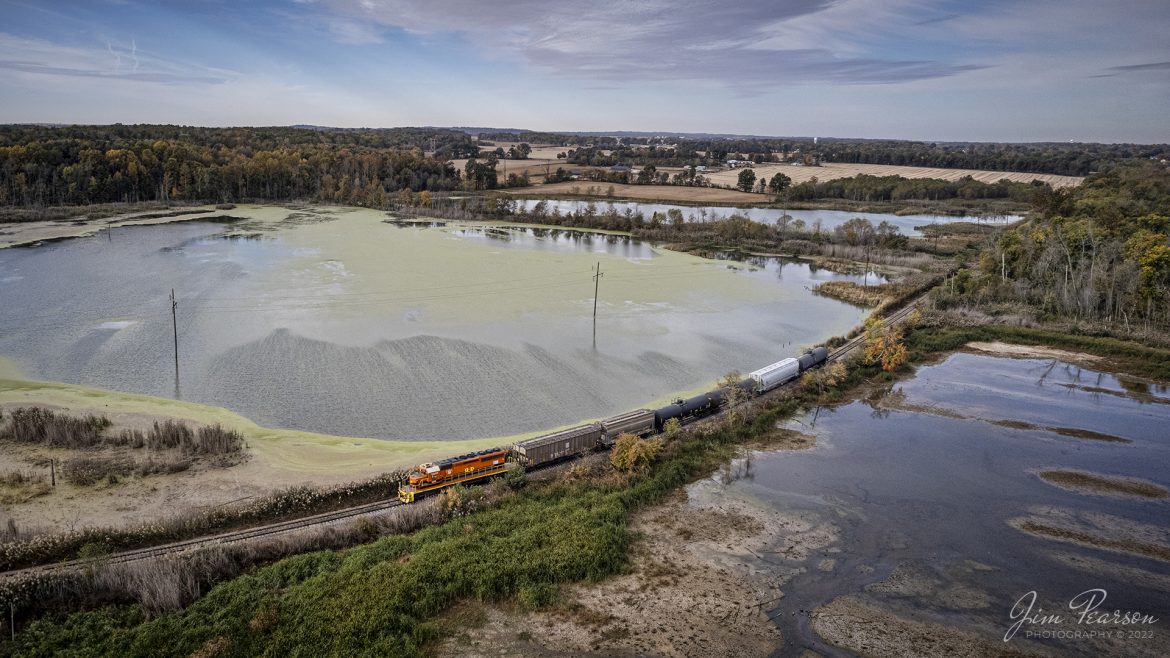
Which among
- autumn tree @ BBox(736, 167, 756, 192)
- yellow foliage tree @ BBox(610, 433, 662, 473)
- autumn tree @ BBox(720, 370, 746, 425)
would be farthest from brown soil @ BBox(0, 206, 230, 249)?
autumn tree @ BBox(736, 167, 756, 192)

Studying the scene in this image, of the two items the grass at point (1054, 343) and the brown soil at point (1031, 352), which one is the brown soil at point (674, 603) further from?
the brown soil at point (1031, 352)

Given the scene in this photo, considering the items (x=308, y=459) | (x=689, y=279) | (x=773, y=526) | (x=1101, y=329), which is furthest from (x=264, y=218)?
(x=1101, y=329)

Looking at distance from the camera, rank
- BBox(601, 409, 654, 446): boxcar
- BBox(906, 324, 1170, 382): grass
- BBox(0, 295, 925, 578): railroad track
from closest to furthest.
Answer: BBox(0, 295, 925, 578): railroad track < BBox(601, 409, 654, 446): boxcar < BBox(906, 324, 1170, 382): grass

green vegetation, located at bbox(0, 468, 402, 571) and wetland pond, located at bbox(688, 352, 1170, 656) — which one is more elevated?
green vegetation, located at bbox(0, 468, 402, 571)

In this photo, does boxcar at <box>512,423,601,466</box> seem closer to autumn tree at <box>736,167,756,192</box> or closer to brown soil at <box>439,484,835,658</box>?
brown soil at <box>439,484,835,658</box>

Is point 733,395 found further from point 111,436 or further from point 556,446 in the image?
point 111,436
